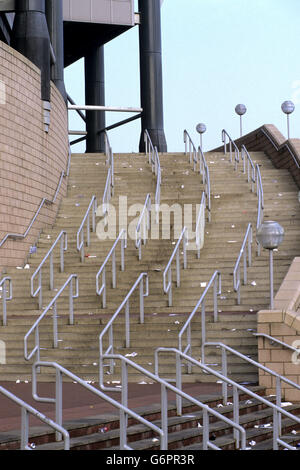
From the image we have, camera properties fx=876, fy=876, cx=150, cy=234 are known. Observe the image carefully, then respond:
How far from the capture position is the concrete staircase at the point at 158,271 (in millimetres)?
13406

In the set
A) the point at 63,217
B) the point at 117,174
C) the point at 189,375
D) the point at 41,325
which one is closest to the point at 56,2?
the point at 117,174

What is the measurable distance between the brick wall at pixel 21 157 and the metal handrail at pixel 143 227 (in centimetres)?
248

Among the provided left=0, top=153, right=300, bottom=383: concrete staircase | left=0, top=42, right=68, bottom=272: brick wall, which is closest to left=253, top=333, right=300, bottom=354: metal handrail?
left=0, top=153, right=300, bottom=383: concrete staircase

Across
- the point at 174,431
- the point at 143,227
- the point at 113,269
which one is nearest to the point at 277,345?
the point at 174,431

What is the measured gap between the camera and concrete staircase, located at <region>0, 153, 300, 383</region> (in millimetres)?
13406

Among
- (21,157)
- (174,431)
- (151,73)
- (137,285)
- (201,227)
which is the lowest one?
(174,431)

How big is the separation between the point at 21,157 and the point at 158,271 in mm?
4401

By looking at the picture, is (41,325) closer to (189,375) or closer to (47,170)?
(189,375)

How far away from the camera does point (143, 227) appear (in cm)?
1908

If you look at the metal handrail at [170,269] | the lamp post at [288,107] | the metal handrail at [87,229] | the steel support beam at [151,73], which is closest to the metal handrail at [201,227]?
the metal handrail at [170,269]

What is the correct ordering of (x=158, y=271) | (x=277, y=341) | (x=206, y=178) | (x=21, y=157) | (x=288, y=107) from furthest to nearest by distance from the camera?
(x=288, y=107) < (x=206, y=178) < (x=21, y=157) < (x=158, y=271) < (x=277, y=341)

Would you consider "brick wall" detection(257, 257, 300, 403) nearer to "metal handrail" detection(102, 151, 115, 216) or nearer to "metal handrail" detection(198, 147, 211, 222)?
"metal handrail" detection(198, 147, 211, 222)

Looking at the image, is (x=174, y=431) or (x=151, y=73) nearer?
(x=174, y=431)

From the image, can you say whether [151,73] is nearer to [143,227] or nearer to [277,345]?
[143,227]
